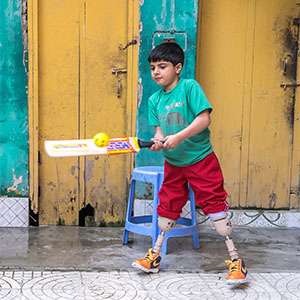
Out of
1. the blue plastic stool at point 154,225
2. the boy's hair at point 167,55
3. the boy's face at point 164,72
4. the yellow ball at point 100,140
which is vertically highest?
the boy's hair at point 167,55

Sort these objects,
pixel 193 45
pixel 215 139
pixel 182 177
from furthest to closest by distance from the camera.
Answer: pixel 215 139 → pixel 193 45 → pixel 182 177

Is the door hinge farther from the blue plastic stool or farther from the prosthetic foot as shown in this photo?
the prosthetic foot

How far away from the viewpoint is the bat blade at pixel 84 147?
235cm

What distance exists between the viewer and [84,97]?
402 cm

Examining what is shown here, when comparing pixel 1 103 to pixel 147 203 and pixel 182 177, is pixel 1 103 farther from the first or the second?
pixel 182 177

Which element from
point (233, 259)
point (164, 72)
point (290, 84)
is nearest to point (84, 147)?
point (164, 72)

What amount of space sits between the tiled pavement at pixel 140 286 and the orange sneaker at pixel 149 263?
1.6 inches

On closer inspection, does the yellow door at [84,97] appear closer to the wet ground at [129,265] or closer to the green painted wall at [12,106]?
the green painted wall at [12,106]

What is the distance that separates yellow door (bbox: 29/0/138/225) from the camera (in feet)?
12.9

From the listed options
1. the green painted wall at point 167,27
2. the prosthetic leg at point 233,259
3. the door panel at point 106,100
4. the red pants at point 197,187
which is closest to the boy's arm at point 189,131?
the red pants at point 197,187

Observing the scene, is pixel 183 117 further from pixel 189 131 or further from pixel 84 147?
pixel 84 147

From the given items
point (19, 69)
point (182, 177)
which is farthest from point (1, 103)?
point (182, 177)

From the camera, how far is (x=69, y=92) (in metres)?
4.01

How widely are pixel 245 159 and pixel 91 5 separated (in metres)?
1.94
